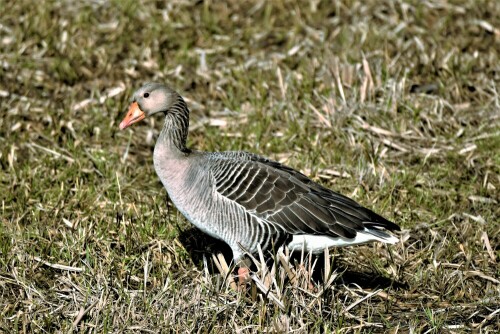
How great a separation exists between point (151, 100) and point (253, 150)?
1.85 m

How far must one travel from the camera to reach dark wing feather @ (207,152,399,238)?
243 inches

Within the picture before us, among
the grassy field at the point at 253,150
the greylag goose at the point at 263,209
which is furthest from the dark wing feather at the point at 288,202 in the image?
the grassy field at the point at 253,150

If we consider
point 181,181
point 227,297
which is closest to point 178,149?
point 181,181

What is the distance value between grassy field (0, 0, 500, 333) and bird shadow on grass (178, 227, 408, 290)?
17 mm

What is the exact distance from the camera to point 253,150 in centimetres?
835

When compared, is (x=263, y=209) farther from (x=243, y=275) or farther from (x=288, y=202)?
(x=243, y=275)

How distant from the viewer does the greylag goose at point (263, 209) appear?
20.3 ft

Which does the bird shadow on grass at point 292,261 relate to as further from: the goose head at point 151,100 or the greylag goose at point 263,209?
the goose head at point 151,100

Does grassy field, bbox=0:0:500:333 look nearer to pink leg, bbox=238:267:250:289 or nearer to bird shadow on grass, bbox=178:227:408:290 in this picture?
bird shadow on grass, bbox=178:227:408:290

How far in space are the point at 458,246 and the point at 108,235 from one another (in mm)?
2899

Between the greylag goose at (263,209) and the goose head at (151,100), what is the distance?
1.73 feet

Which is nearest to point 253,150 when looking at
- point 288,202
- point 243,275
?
point 288,202

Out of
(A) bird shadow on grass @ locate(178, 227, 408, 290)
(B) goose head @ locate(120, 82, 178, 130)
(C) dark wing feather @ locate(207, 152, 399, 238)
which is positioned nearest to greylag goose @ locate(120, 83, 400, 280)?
(C) dark wing feather @ locate(207, 152, 399, 238)

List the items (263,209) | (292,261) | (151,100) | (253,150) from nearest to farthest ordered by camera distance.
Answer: (263,209), (151,100), (292,261), (253,150)
